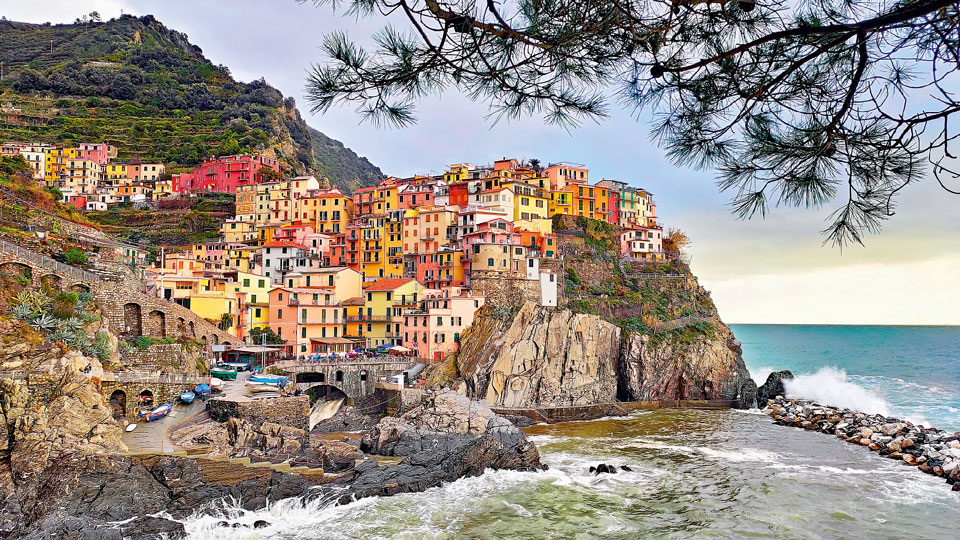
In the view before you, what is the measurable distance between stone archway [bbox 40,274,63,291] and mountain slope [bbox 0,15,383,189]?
5262cm

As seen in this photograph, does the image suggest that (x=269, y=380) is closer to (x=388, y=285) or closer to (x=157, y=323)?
(x=157, y=323)

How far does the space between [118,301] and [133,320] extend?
1380 millimetres

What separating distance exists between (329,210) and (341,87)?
Answer: 53.9 m

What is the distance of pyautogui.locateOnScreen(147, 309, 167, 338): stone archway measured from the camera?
29081mm

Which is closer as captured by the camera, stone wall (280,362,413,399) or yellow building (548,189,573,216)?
stone wall (280,362,413,399)

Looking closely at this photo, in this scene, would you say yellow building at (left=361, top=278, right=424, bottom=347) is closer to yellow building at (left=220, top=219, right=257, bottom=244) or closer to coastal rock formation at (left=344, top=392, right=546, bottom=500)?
coastal rock formation at (left=344, top=392, right=546, bottom=500)

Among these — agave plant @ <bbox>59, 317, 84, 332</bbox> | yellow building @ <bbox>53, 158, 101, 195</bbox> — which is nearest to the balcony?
agave plant @ <bbox>59, 317, 84, 332</bbox>

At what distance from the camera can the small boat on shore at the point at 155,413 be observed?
2180cm

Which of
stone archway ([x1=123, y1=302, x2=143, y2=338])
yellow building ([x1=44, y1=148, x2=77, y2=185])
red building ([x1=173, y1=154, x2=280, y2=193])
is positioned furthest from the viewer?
red building ([x1=173, y1=154, x2=280, y2=193])

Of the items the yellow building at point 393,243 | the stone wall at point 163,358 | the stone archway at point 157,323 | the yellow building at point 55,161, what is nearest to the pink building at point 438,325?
the yellow building at point 393,243

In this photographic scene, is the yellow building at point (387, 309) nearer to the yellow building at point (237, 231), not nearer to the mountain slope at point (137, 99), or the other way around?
the yellow building at point (237, 231)

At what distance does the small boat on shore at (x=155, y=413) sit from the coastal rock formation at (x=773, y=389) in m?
35.3

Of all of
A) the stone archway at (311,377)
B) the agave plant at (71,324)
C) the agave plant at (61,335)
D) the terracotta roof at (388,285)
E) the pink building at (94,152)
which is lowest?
the stone archway at (311,377)

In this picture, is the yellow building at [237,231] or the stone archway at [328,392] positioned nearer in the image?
the stone archway at [328,392]
